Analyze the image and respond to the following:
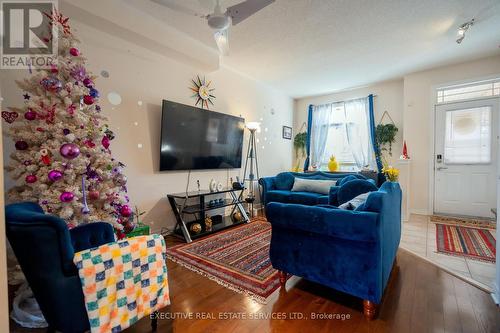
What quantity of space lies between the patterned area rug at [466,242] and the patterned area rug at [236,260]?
2135mm

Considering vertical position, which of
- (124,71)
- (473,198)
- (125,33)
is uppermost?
(125,33)

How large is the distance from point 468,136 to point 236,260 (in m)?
4.60

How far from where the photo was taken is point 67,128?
1957 millimetres

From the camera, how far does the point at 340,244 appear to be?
1.62m

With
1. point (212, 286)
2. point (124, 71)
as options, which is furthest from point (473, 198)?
point (124, 71)

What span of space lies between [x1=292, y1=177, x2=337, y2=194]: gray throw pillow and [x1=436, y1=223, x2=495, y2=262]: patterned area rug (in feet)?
5.63

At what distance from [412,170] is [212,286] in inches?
177

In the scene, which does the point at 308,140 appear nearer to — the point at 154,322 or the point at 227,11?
the point at 227,11

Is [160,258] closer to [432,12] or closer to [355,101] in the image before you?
[432,12]

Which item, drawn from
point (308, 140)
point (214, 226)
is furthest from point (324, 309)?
point (308, 140)

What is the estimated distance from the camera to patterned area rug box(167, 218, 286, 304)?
2021 mm

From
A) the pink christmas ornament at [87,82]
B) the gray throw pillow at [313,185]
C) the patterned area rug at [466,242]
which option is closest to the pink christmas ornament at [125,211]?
the pink christmas ornament at [87,82]

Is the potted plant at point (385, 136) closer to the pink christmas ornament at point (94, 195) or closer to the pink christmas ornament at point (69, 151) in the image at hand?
the pink christmas ornament at point (94, 195)

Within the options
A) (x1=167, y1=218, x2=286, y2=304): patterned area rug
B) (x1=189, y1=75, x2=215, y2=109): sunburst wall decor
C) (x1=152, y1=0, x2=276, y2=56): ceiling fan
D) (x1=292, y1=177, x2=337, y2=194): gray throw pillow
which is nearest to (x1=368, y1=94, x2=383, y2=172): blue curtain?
(x1=292, y1=177, x2=337, y2=194): gray throw pillow
